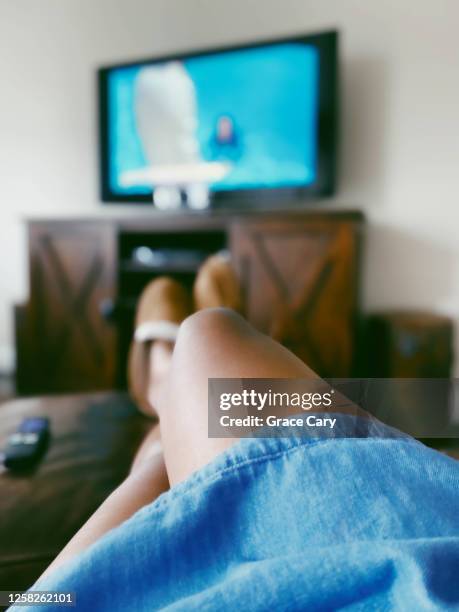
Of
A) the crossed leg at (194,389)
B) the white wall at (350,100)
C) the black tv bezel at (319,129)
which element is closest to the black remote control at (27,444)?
the crossed leg at (194,389)

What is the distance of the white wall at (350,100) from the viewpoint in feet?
6.82

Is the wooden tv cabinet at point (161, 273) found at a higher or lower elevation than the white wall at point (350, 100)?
lower

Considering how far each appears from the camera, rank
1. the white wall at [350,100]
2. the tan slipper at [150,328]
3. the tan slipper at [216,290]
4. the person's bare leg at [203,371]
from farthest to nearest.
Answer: the white wall at [350,100] < the tan slipper at [216,290] < the tan slipper at [150,328] < the person's bare leg at [203,371]

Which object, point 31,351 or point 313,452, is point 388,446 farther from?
point 31,351

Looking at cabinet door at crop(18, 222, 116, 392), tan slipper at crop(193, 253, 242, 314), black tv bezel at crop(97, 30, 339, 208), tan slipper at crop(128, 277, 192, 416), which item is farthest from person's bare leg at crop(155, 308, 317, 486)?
cabinet door at crop(18, 222, 116, 392)

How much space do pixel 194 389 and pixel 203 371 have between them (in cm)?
2

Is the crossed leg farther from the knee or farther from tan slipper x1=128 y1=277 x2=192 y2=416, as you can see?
tan slipper x1=128 y1=277 x2=192 y2=416

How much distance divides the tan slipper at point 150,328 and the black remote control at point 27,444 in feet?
0.69

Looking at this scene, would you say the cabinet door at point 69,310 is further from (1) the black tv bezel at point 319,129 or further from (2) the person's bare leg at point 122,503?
(2) the person's bare leg at point 122,503

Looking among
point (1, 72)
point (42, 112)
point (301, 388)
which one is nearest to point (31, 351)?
point (42, 112)

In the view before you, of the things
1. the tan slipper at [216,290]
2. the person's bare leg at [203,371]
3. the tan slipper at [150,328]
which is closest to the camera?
the person's bare leg at [203,371]

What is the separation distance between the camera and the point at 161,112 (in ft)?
7.52

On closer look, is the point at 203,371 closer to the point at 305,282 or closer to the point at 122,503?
the point at 122,503

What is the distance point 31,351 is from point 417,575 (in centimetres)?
235
